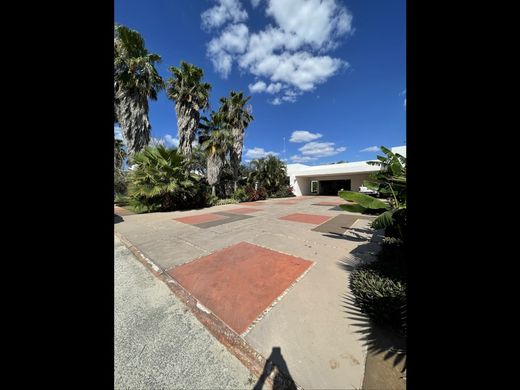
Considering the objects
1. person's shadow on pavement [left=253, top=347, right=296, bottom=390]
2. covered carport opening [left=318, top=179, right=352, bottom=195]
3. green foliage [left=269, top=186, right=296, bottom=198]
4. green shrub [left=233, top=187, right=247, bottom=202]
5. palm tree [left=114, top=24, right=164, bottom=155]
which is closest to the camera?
person's shadow on pavement [left=253, top=347, right=296, bottom=390]

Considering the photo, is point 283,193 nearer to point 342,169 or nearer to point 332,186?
point 342,169

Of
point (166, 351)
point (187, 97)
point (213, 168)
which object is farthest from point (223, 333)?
point (187, 97)

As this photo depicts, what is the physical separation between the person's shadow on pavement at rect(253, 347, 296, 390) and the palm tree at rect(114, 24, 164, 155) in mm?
15943

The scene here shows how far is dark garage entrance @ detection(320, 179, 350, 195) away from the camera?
31184 mm

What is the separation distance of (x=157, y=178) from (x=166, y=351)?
12.1m

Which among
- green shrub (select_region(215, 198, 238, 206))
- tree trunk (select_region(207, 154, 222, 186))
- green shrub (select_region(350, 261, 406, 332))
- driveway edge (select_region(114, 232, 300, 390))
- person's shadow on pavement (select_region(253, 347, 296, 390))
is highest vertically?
tree trunk (select_region(207, 154, 222, 186))

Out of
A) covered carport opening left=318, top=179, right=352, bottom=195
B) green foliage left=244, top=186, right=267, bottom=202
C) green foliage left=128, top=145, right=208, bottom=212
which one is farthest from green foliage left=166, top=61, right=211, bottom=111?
covered carport opening left=318, top=179, right=352, bottom=195

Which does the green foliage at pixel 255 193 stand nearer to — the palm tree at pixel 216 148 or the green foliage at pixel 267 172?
the green foliage at pixel 267 172

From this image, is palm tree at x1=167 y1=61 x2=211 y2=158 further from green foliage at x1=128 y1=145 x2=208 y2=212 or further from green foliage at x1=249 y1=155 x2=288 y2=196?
green foliage at x1=249 y1=155 x2=288 y2=196

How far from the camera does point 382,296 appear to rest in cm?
278
